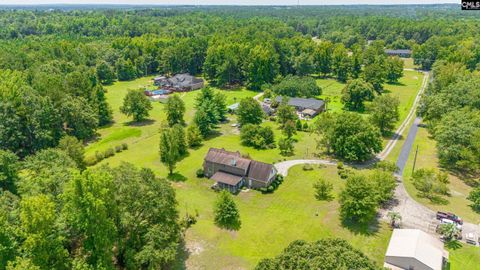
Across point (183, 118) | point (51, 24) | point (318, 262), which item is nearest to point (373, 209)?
point (318, 262)

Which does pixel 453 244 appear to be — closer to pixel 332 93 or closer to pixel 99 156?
pixel 99 156

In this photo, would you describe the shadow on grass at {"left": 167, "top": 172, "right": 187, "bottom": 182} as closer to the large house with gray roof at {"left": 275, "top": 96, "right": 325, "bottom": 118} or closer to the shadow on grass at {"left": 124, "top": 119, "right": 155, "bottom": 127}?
the shadow on grass at {"left": 124, "top": 119, "right": 155, "bottom": 127}

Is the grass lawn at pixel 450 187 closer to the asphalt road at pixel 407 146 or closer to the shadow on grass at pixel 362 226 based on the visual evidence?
the asphalt road at pixel 407 146

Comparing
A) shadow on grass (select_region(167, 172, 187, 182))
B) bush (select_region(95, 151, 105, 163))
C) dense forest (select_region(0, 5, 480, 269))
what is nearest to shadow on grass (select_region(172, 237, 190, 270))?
dense forest (select_region(0, 5, 480, 269))

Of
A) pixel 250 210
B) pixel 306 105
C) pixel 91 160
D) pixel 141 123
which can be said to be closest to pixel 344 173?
pixel 250 210

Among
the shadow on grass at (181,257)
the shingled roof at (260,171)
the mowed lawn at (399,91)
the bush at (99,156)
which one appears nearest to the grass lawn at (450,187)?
the mowed lawn at (399,91)

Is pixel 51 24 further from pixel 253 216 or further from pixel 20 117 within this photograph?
pixel 253 216
